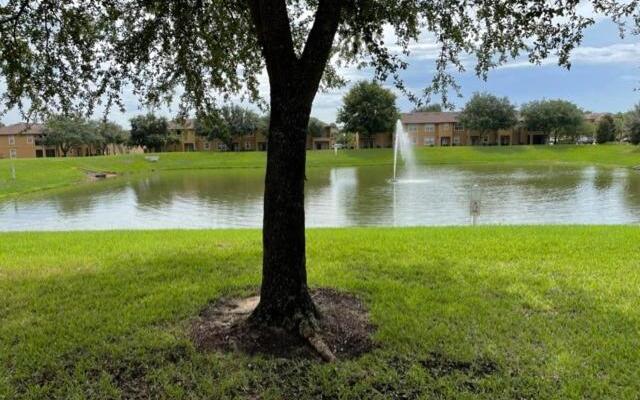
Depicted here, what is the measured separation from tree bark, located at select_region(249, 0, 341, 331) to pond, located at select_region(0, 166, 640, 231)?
37.2ft

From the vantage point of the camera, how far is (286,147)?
15.3ft

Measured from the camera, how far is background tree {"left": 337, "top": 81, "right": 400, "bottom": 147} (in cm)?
7212

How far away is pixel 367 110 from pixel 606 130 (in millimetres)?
36680

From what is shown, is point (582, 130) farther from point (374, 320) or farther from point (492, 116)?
point (374, 320)

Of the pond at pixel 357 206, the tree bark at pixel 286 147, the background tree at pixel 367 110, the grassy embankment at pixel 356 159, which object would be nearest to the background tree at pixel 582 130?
the grassy embankment at pixel 356 159

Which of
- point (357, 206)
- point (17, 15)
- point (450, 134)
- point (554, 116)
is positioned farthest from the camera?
point (450, 134)

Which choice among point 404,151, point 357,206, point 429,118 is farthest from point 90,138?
point 357,206

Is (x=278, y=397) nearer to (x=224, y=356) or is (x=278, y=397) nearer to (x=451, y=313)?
(x=224, y=356)

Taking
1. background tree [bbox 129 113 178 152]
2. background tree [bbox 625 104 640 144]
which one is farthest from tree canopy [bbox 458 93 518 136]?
background tree [bbox 129 113 178 152]

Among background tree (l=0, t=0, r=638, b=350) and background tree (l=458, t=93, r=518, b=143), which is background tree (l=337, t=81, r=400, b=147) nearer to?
background tree (l=458, t=93, r=518, b=143)

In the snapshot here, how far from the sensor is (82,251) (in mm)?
9008

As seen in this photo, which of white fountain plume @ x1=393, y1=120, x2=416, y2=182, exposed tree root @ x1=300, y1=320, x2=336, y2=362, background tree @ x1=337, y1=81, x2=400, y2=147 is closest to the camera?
exposed tree root @ x1=300, y1=320, x2=336, y2=362

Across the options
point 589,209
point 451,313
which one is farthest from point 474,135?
point 451,313

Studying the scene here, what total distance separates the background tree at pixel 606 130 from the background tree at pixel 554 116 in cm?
315
